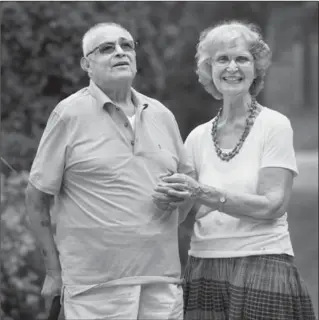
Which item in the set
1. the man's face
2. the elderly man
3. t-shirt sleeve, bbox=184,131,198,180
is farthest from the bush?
the man's face

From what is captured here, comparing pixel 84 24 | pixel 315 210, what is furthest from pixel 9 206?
A: pixel 315 210

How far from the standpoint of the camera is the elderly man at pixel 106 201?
2982 mm

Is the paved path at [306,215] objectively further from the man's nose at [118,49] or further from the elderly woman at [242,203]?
the man's nose at [118,49]

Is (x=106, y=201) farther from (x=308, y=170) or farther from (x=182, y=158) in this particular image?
(x=308, y=170)

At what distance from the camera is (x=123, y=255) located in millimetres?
2996

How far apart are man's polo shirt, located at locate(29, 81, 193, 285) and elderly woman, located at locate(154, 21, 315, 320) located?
0.24 metres

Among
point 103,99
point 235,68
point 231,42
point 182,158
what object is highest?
point 231,42

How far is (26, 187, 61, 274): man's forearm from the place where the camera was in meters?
3.05

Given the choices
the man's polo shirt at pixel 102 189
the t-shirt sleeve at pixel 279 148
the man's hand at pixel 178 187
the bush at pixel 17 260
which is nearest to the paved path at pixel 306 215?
the bush at pixel 17 260

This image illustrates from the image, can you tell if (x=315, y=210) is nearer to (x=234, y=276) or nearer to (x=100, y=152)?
(x=234, y=276)

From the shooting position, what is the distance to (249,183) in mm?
3301

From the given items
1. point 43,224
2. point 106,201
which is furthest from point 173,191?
point 43,224

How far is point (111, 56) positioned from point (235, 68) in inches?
22.3

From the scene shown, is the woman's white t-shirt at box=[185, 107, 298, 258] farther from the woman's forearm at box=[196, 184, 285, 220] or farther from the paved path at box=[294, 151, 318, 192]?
the paved path at box=[294, 151, 318, 192]
